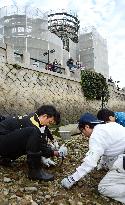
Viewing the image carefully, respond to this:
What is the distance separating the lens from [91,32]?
38.9 m

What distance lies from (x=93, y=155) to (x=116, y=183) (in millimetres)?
681

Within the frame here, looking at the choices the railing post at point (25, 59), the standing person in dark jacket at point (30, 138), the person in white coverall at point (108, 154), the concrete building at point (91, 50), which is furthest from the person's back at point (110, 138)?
the concrete building at point (91, 50)

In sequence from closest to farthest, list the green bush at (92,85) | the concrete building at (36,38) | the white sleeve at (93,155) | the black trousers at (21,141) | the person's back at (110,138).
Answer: the white sleeve at (93,155)
the person's back at (110,138)
the black trousers at (21,141)
the green bush at (92,85)
the concrete building at (36,38)

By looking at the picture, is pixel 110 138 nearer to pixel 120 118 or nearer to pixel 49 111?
pixel 49 111

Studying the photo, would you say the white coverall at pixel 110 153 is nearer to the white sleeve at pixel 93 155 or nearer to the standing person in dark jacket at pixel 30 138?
the white sleeve at pixel 93 155

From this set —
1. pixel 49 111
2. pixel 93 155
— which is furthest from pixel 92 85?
pixel 93 155

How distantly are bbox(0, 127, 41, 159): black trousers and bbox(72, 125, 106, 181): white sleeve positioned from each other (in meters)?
0.87

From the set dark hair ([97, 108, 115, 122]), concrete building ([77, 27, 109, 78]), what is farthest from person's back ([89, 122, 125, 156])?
concrete building ([77, 27, 109, 78])

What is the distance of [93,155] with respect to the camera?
454cm

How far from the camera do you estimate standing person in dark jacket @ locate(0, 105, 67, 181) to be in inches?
200

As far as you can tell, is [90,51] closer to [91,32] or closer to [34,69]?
[91,32]

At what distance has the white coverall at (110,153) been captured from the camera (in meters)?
4.62

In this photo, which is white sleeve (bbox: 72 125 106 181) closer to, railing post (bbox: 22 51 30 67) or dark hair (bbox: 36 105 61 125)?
dark hair (bbox: 36 105 61 125)

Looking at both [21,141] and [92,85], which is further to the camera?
[92,85]
